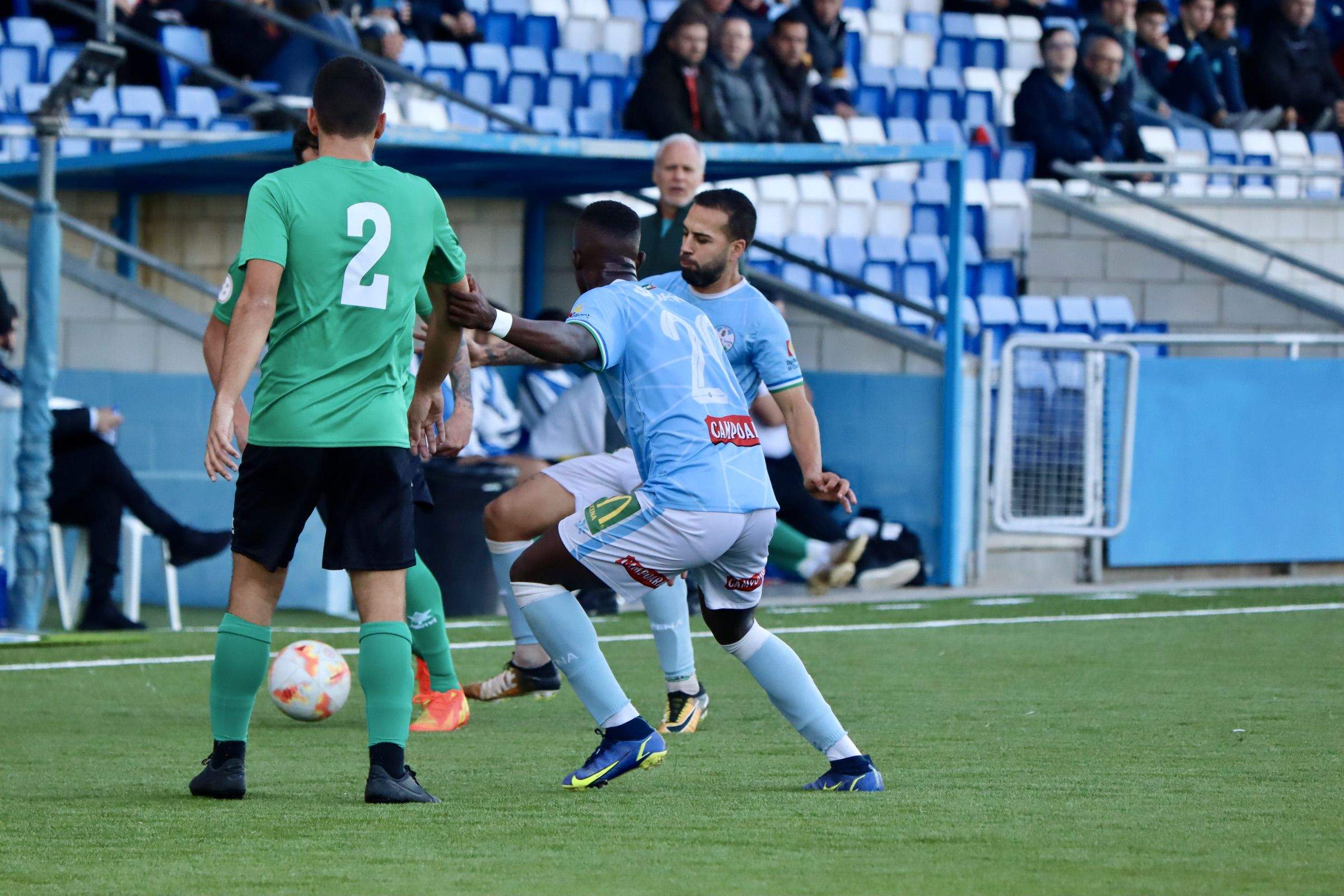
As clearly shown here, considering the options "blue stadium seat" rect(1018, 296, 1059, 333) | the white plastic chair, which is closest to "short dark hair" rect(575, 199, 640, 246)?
the white plastic chair

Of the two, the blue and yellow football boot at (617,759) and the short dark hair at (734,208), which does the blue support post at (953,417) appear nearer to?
the short dark hair at (734,208)

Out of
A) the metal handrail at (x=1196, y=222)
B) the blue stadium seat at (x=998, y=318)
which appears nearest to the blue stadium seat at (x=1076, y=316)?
the blue stadium seat at (x=998, y=318)

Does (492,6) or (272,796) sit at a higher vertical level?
(492,6)

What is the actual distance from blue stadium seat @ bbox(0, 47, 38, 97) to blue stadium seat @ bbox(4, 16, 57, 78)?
4 cm

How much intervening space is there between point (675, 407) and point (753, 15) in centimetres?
1172

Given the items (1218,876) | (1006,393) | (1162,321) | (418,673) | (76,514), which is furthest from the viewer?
(1162,321)

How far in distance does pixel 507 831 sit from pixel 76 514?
19.7ft

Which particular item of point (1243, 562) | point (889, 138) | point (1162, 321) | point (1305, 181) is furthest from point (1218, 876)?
point (1305, 181)

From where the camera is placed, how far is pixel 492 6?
16906mm

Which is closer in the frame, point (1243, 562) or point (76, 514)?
point (76, 514)

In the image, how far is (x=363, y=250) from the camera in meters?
4.76

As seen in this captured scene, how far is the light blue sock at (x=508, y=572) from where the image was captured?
6707 mm

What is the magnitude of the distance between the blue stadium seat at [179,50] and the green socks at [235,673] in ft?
31.9

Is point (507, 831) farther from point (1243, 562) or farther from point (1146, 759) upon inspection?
point (1243, 562)
